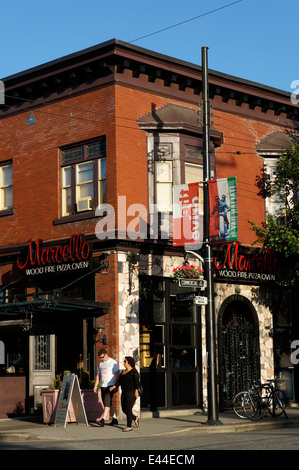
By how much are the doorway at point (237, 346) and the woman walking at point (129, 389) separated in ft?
17.8

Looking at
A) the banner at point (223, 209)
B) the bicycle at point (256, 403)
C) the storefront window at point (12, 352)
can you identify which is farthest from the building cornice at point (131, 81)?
the bicycle at point (256, 403)

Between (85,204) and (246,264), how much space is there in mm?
5289

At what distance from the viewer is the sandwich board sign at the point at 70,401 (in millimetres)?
20062

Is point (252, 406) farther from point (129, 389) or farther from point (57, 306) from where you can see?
point (57, 306)

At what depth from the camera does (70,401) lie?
66.4 ft

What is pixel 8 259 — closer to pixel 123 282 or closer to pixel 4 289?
pixel 4 289

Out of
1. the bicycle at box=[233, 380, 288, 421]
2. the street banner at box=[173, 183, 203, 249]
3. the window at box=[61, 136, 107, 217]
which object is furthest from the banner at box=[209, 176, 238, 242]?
the bicycle at box=[233, 380, 288, 421]

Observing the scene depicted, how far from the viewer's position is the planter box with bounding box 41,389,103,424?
821 inches

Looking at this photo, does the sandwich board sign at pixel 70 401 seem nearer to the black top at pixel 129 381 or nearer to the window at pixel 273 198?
the black top at pixel 129 381

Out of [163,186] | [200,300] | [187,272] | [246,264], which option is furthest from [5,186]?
[200,300]

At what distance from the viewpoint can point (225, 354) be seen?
24.8m

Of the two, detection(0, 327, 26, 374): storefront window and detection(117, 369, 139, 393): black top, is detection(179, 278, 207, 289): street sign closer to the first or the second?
detection(117, 369, 139, 393): black top

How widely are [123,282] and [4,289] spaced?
4.63 meters
